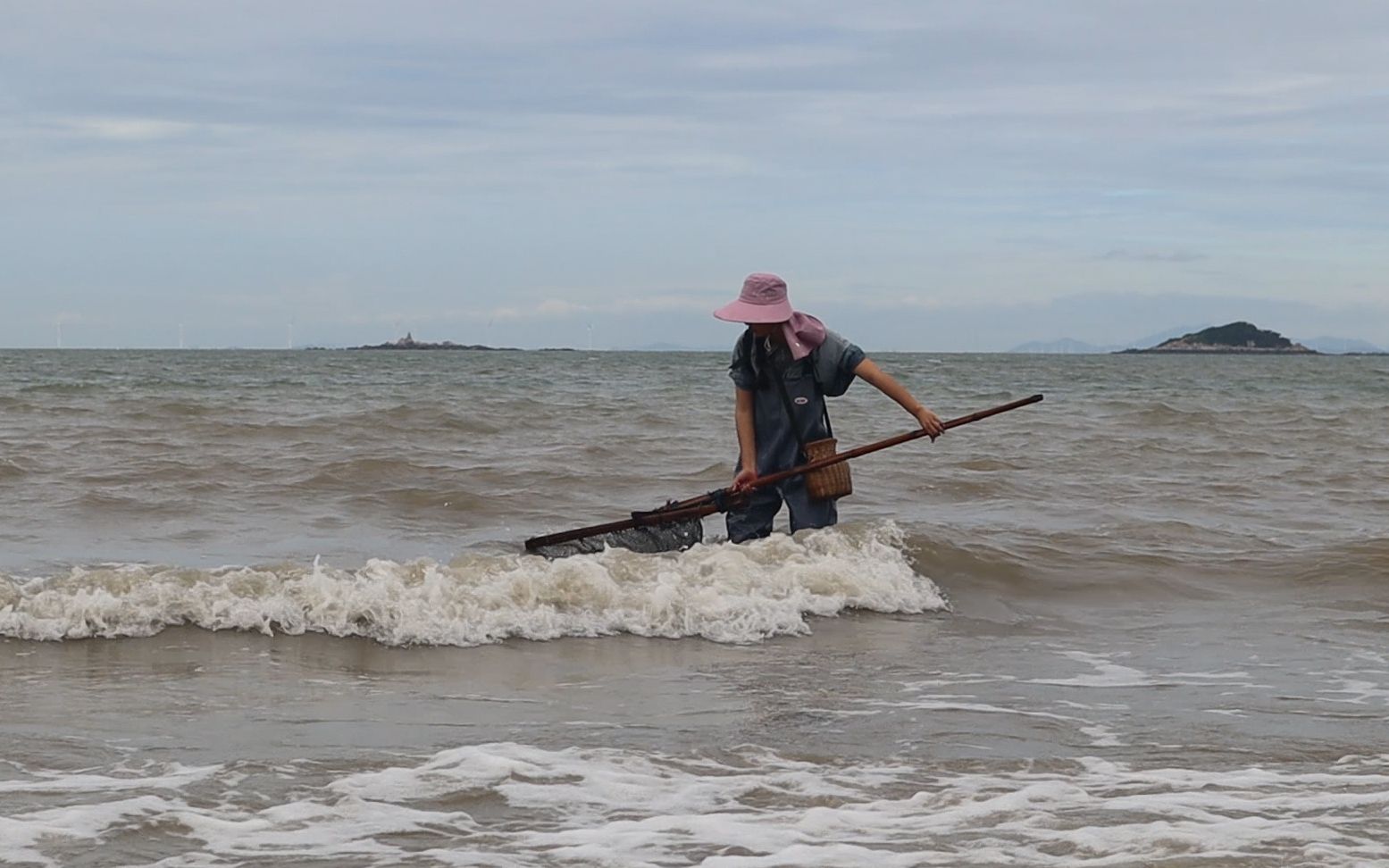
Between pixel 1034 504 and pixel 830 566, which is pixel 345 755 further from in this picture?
pixel 1034 504

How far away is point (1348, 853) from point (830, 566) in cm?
396

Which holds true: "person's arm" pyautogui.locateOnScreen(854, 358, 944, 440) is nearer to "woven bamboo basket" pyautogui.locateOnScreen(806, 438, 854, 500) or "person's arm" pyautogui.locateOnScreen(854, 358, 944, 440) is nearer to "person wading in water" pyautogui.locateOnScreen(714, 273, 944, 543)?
"person wading in water" pyautogui.locateOnScreen(714, 273, 944, 543)

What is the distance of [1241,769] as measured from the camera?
14.1 feet

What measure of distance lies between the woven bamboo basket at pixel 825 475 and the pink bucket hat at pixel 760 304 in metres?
0.65

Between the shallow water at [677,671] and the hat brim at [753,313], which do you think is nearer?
the shallow water at [677,671]

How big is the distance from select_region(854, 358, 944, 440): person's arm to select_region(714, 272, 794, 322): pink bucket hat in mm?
412

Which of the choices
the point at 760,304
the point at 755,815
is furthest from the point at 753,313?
the point at 755,815

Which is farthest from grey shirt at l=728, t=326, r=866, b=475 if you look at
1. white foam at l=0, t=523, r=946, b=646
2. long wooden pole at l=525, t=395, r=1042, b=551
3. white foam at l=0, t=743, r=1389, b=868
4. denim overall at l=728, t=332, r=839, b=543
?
white foam at l=0, t=743, r=1389, b=868

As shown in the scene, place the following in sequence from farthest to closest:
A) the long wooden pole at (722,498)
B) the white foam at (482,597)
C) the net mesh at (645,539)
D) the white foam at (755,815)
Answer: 1. the net mesh at (645,539)
2. the long wooden pole at (722,498)
3. the white foam at (482,597)
4. the white foam at (755,815)

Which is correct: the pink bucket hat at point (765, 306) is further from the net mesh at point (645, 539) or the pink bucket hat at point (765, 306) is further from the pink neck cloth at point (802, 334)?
the net mesh at point (645, 539)

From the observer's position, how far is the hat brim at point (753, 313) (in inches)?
254

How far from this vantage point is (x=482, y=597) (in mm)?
6617

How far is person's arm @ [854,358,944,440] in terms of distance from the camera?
21.2ft

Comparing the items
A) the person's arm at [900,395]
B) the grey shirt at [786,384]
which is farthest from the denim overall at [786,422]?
the person's arm at [900,395]
